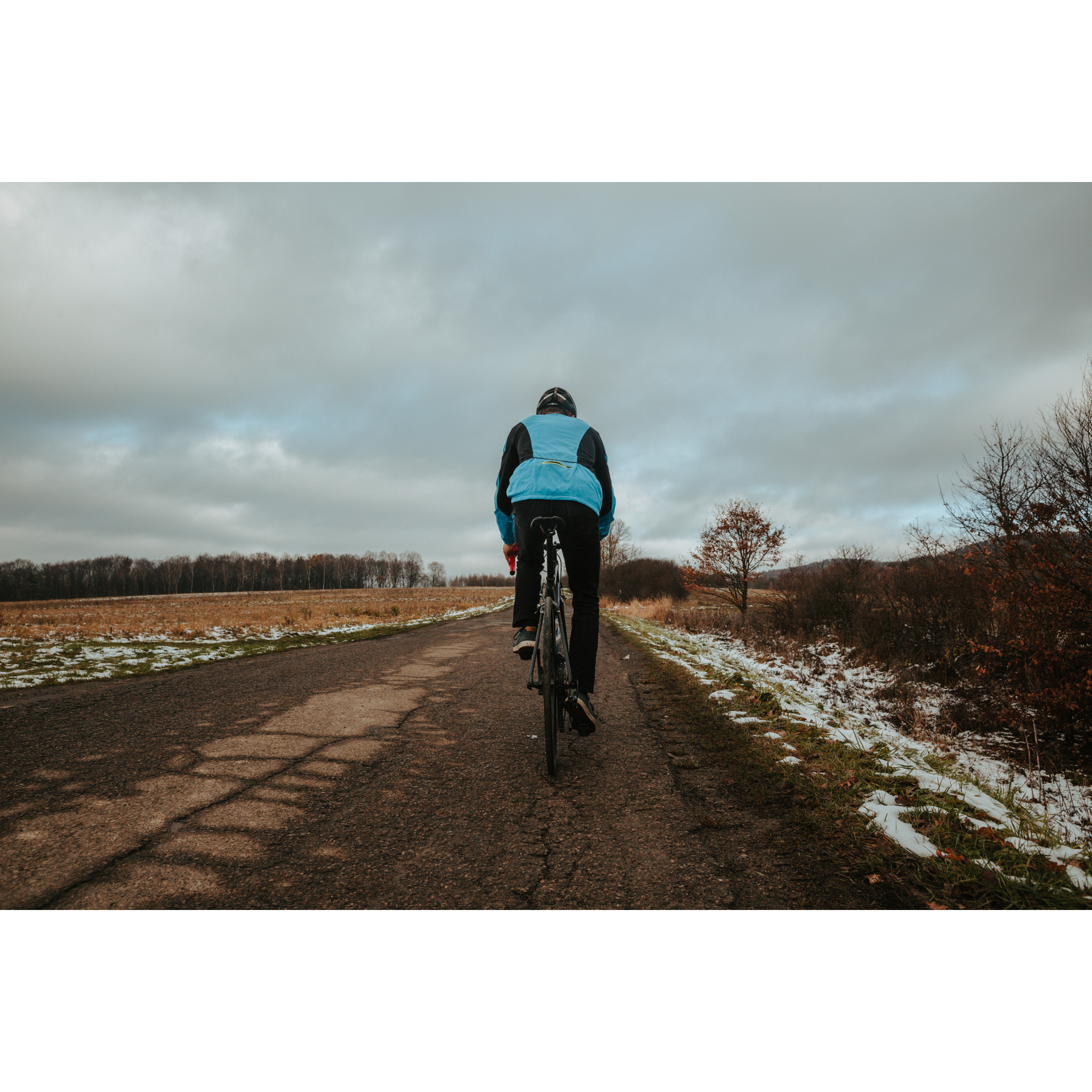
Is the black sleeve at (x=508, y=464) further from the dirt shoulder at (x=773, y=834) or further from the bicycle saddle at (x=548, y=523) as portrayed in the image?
the dirt shoulder at (x=773, y=834)

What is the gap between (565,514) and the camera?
11.5 ft

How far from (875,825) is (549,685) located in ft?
5.78

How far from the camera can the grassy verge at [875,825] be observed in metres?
1.92

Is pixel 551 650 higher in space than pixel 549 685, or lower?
higher

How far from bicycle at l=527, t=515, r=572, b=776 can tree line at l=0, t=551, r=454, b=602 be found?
10695 centimetres

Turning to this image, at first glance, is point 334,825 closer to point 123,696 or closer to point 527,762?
point 527,762

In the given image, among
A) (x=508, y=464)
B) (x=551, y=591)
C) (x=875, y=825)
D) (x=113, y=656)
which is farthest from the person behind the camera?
(x=113, y=656)

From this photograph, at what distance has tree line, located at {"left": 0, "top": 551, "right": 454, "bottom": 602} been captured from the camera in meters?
99.8

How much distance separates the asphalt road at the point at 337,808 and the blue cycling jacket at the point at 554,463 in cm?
174

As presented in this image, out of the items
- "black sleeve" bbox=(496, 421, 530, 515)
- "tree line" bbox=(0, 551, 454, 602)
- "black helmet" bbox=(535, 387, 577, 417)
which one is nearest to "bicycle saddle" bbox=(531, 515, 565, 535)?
"black sleeve" bbox=(496, 421, 530, 515)

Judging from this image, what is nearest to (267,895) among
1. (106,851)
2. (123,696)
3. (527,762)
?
(106,851)

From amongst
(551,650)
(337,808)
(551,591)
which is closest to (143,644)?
(337,808)

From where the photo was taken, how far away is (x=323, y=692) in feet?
18.2

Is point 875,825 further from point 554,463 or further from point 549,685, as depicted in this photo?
point 554,463
